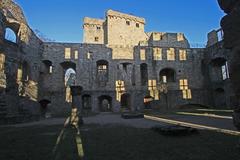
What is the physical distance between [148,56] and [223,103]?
10.4 m

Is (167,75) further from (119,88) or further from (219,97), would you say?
(119,88)

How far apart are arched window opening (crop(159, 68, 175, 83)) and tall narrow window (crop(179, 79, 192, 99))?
1196mm

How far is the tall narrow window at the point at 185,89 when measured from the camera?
22.9 m

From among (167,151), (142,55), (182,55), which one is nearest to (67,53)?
(142,55)

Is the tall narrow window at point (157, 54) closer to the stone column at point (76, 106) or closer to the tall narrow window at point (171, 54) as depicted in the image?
the tall narrow window at point (171, 54)

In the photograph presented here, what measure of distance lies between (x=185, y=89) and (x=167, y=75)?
328 centimetres

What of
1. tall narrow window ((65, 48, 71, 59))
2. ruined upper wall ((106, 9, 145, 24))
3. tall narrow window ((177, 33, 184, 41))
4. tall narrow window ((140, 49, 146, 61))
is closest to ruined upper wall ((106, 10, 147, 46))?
ruined upper wall ((106, 9, 145, 24))

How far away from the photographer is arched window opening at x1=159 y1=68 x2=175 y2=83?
24.6 metres

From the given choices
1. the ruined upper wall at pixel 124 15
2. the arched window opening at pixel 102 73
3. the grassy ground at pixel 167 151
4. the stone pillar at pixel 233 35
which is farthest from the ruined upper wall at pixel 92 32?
the stone pillar at pixel 233 35

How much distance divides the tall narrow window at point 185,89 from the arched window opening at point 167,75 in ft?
3.92

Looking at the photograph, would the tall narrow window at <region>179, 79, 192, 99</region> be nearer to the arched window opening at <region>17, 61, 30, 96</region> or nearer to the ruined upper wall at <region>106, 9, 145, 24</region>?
the ruined upper wall at <region>106, 9, 145, 24</region>

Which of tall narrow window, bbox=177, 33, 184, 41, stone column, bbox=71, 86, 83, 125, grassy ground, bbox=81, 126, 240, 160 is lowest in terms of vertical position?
grassy ground, bbox=81, 126, 240, 160

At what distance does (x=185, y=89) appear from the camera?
23.1m

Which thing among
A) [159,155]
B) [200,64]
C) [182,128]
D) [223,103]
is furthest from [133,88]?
[159,155]
